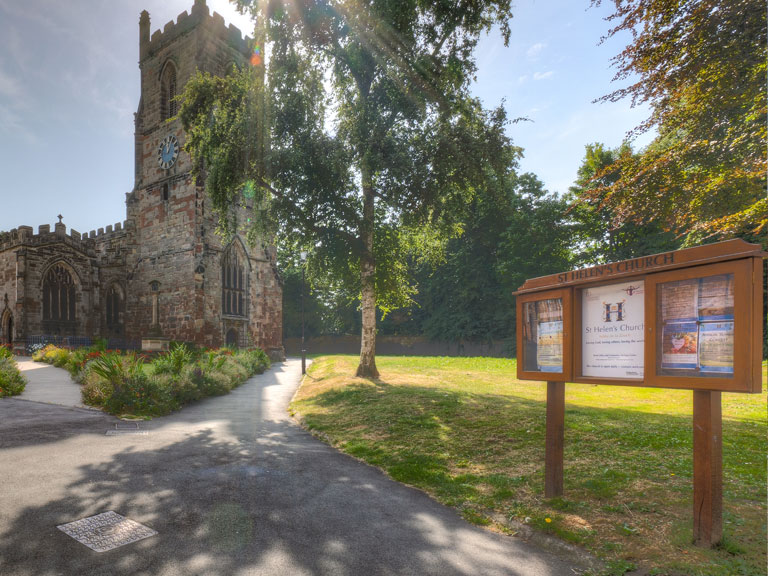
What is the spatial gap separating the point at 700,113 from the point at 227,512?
9.85 metres

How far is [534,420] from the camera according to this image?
8.62 metres

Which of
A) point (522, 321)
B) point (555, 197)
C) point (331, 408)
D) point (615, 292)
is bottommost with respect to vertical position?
point (331, 408)

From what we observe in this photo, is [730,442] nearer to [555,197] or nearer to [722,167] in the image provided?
[722,167]

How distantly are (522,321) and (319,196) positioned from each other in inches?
469

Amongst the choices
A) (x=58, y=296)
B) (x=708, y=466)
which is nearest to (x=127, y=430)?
(x=708, y=466)

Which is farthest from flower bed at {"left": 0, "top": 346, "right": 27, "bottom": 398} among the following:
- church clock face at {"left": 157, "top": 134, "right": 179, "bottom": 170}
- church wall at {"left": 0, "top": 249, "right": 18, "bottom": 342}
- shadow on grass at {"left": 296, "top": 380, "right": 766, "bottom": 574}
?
church clock face at {"left": 157, "top": 134, "right": 179, "bottom": 170}

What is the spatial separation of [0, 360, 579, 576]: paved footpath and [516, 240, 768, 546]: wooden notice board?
1.60 meters

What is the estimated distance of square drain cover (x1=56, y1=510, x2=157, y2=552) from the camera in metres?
4.04

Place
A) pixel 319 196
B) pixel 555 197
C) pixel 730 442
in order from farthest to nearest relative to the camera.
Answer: pixel 555 197 < pixel 319 196 < pixel 730 442

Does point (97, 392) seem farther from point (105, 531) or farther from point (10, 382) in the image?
point (105, 531)

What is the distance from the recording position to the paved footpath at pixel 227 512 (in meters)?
3.82

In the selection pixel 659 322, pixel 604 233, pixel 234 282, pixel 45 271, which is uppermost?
pixel 604 233

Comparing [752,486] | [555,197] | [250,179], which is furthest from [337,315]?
[752,486]

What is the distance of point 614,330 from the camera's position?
460 cm
